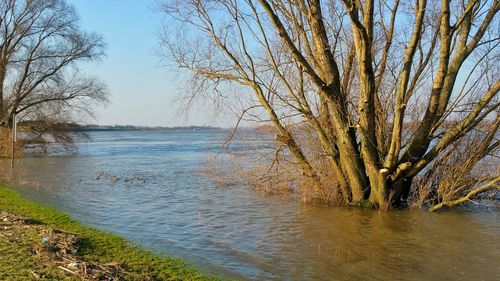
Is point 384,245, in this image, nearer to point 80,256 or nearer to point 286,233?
point 286,233

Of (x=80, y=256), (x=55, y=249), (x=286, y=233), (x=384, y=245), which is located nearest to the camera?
(x=80, y=256)

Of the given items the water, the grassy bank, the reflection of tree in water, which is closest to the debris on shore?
the grassy bank

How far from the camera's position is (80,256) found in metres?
7.10

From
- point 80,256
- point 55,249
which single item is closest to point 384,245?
point 80,256

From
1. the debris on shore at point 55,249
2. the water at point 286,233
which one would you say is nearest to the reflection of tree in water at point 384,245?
the water at point 286,233

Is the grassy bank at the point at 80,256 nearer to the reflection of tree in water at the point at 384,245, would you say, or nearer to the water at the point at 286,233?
the water at the point at 286,233

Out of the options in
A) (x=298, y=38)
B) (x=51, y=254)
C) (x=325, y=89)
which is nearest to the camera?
(x=51, y=254)

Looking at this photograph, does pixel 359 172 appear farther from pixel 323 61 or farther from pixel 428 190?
pixel 323 61

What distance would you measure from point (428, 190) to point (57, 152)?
30.8 m

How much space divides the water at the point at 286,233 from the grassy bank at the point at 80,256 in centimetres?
61

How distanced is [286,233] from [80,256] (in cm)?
470

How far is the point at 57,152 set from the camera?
36875mm

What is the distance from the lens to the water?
7.81 metres

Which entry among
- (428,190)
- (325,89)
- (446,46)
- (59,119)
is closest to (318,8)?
(325,89)
